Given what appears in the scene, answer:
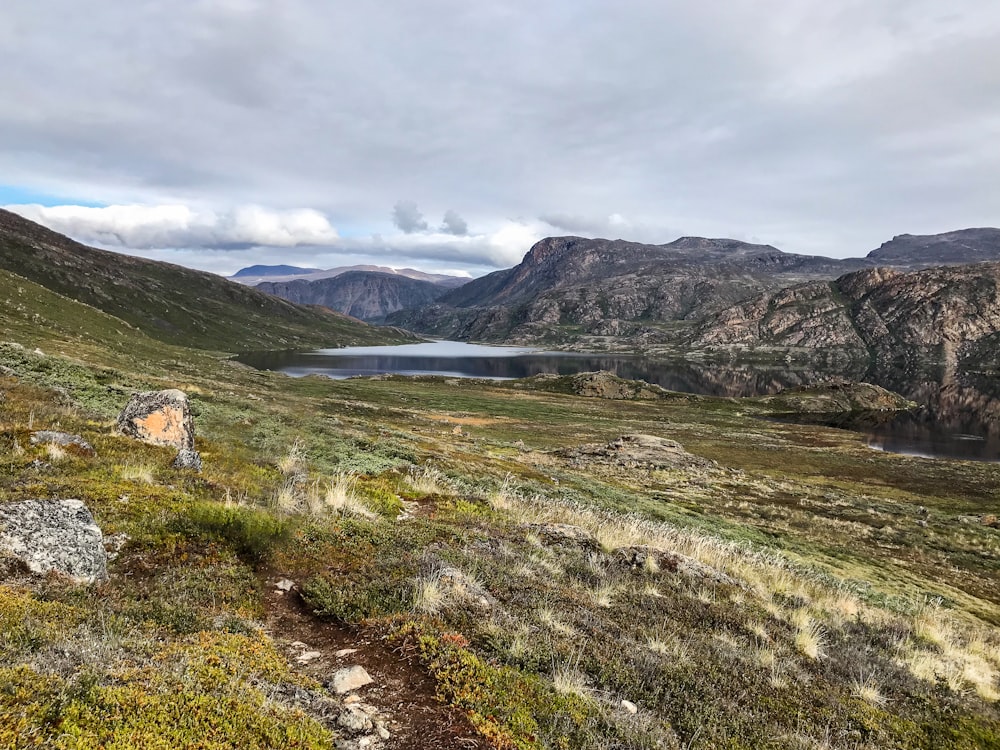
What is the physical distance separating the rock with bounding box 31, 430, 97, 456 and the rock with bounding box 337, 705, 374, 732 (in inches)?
431

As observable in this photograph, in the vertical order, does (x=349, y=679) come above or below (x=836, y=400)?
above

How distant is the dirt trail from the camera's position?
529 centimetres

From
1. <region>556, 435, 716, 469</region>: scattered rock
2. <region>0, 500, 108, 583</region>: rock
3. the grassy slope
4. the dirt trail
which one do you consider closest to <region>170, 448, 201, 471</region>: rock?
the grassy slope

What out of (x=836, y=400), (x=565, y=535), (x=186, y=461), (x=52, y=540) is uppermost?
(x=52, y=540)

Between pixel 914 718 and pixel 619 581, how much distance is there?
17.4 ft

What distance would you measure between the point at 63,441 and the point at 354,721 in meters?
11.9

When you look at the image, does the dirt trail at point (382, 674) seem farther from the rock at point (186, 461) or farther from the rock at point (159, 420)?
the rock at point (159, 420)

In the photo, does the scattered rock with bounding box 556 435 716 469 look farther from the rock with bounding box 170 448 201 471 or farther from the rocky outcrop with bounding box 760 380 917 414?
the rocky outcrop with bounding box 760 380 917 414

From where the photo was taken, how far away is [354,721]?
5191mm

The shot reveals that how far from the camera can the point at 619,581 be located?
11492 millimetres

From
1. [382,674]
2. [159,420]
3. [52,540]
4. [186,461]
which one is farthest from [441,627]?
[159,420]

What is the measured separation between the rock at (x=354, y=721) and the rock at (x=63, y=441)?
10.9m

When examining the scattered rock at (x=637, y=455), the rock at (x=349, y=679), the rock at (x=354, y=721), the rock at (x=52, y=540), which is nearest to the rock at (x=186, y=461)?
the rock at (x=52, y=540)

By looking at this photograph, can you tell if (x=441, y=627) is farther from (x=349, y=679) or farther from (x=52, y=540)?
(x=52, y=540)
